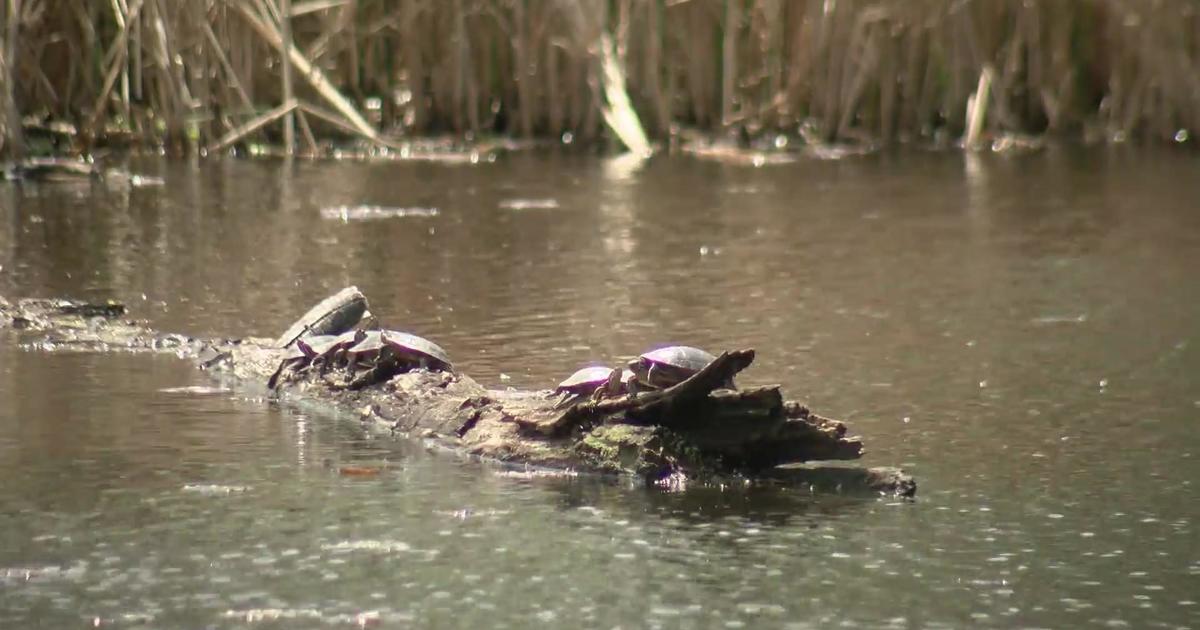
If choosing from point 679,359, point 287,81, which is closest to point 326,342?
point 679,359

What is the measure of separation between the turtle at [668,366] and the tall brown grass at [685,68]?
13.6 metres

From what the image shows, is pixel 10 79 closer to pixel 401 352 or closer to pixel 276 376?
pixel 276 376

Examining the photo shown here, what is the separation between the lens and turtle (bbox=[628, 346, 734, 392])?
6.45 m

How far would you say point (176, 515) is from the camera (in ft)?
20.2

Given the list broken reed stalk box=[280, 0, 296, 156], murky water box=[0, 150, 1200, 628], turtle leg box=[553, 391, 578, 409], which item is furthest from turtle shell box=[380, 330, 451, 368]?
broken reed stalk box=[280, 0, 296, 156]

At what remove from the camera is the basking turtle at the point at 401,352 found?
7660 mm

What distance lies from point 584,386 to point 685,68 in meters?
16.0

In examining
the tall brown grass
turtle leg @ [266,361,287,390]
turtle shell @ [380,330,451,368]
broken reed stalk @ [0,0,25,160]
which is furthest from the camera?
the tall brown grass

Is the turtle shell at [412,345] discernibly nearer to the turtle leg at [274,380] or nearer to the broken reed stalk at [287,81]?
the turtle leg at [274,380]

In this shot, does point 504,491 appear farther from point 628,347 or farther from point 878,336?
point 878,336

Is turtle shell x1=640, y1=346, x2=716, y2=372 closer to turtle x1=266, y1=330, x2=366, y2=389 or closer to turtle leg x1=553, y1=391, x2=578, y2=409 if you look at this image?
turtle leg x1=553, y1=391, x2=578, y2=409

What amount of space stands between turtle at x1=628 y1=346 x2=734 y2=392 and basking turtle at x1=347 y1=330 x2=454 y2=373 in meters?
1.32

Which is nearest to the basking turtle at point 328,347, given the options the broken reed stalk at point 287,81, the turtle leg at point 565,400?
the turtle leg at point 565,400

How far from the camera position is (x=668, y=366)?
6.46 metres
